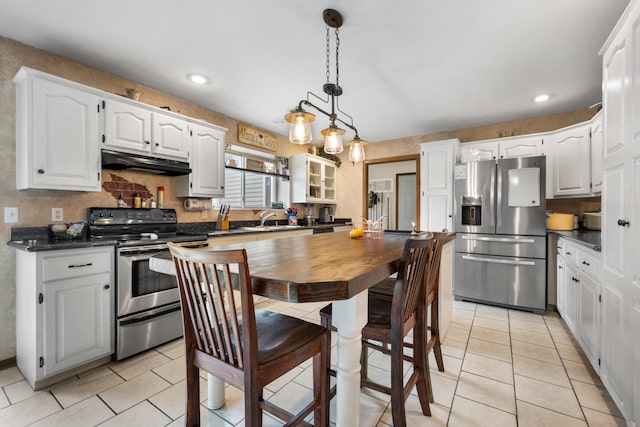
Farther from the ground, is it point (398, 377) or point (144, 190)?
point (144, 190)

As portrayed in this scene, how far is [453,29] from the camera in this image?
2051 mm

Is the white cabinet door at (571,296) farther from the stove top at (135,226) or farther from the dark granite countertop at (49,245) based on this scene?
the dark granite countertop at (49,245)

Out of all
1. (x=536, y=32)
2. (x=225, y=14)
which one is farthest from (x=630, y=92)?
(x=225, y=14)

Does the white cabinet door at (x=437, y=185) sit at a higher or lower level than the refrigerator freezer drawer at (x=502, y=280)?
higher

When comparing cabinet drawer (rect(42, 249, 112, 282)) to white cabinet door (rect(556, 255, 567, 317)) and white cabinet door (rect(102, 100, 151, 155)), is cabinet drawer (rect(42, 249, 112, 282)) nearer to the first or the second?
white cabinet door (rect(102, 100, 151, 155))

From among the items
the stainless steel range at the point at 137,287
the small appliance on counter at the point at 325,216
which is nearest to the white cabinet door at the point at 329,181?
the small appliance on counter at the point at 325,216

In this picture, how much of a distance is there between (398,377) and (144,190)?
289 centimetres

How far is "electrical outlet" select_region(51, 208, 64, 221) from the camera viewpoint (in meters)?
2.30

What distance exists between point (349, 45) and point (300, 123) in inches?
35.8

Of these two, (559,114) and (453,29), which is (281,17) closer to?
(453,29)

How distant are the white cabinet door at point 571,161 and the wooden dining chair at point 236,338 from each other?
3.72m

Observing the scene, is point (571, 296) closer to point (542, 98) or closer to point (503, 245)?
point (503, 245)

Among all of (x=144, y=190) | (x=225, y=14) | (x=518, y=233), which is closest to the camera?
(x=225, y=14)

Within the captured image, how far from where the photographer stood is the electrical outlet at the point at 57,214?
230 cm
